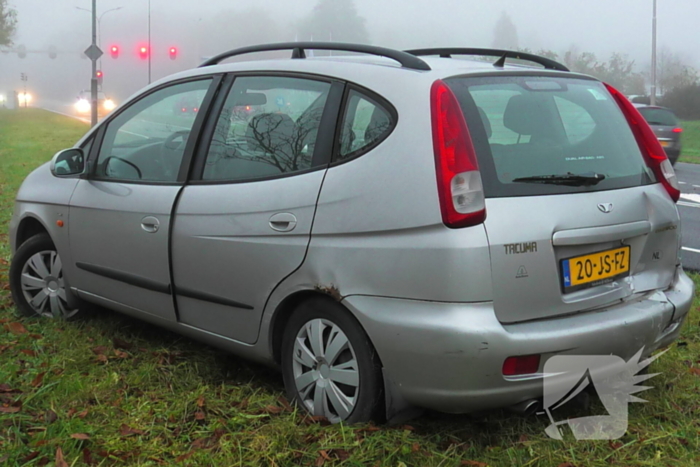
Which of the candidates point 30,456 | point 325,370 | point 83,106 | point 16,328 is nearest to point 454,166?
point 325,370

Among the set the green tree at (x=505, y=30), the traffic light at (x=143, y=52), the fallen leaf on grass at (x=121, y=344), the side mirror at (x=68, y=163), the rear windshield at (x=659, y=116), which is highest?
the green tree at (x=505, y=30)

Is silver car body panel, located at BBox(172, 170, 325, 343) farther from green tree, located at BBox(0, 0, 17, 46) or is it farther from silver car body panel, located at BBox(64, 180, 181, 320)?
green tree, located at BBox(0, 0, 17, 46)

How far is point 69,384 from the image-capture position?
375cm

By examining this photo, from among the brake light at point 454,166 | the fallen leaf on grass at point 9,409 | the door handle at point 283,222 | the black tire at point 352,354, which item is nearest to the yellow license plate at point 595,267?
the brake light at point 454,166

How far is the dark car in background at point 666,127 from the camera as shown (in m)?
18.5

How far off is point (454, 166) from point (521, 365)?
0.77 meters

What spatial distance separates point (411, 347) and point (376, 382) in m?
0.27

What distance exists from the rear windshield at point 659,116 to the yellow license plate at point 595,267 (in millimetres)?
16717

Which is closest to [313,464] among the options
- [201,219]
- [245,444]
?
[245,444]

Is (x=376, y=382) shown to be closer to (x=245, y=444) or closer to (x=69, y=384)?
(x=245, y=444)

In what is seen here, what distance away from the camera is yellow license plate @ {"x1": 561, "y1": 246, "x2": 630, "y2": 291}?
302 centimetres

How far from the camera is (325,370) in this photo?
10.8ft

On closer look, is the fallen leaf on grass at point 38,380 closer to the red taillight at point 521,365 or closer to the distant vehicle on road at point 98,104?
the red taillight at point 521,365

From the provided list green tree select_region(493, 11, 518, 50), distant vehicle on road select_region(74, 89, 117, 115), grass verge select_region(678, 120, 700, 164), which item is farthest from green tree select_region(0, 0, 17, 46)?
green tree select_region(493, 11, 518, 50)
